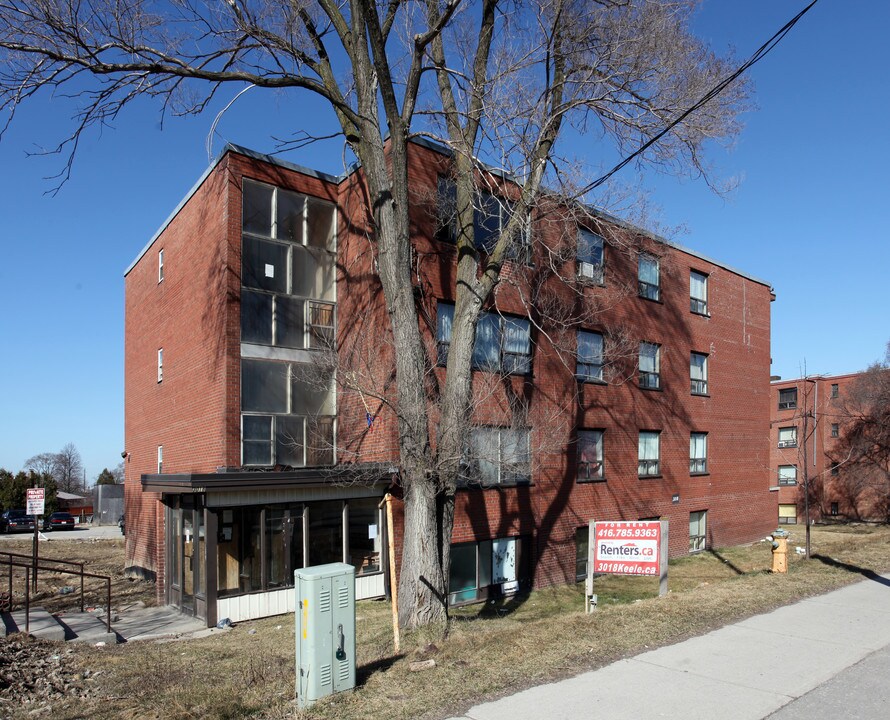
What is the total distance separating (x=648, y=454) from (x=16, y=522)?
134ft

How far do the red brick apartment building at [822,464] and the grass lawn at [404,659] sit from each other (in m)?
34.7

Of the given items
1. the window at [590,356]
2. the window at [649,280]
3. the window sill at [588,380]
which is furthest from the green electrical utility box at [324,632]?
the window at [649,280]

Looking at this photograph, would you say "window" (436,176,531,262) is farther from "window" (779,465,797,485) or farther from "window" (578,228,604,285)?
"window" (779,465,797,485)

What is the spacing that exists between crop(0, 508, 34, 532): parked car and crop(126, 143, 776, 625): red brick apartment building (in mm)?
29252

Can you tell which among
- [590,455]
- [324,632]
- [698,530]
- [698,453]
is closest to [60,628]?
[324,632]

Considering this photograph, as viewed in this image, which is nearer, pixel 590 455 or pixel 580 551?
pixel 580 551

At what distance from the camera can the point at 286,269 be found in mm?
16656

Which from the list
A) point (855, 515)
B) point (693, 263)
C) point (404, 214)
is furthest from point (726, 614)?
point (855, 515)

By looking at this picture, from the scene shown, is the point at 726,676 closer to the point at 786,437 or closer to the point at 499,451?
the point at 499,451

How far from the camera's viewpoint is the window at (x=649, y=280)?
23031 millimetres

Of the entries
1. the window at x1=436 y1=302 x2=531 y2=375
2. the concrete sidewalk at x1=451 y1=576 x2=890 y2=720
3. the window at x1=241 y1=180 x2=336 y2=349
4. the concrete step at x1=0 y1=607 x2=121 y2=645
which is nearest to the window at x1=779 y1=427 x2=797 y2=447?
the window at x1=436 y1=302 x2=531 y2=375

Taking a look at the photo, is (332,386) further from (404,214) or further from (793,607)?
(793,607)

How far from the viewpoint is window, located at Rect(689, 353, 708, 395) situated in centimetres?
2515

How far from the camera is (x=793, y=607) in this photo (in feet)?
36.0
